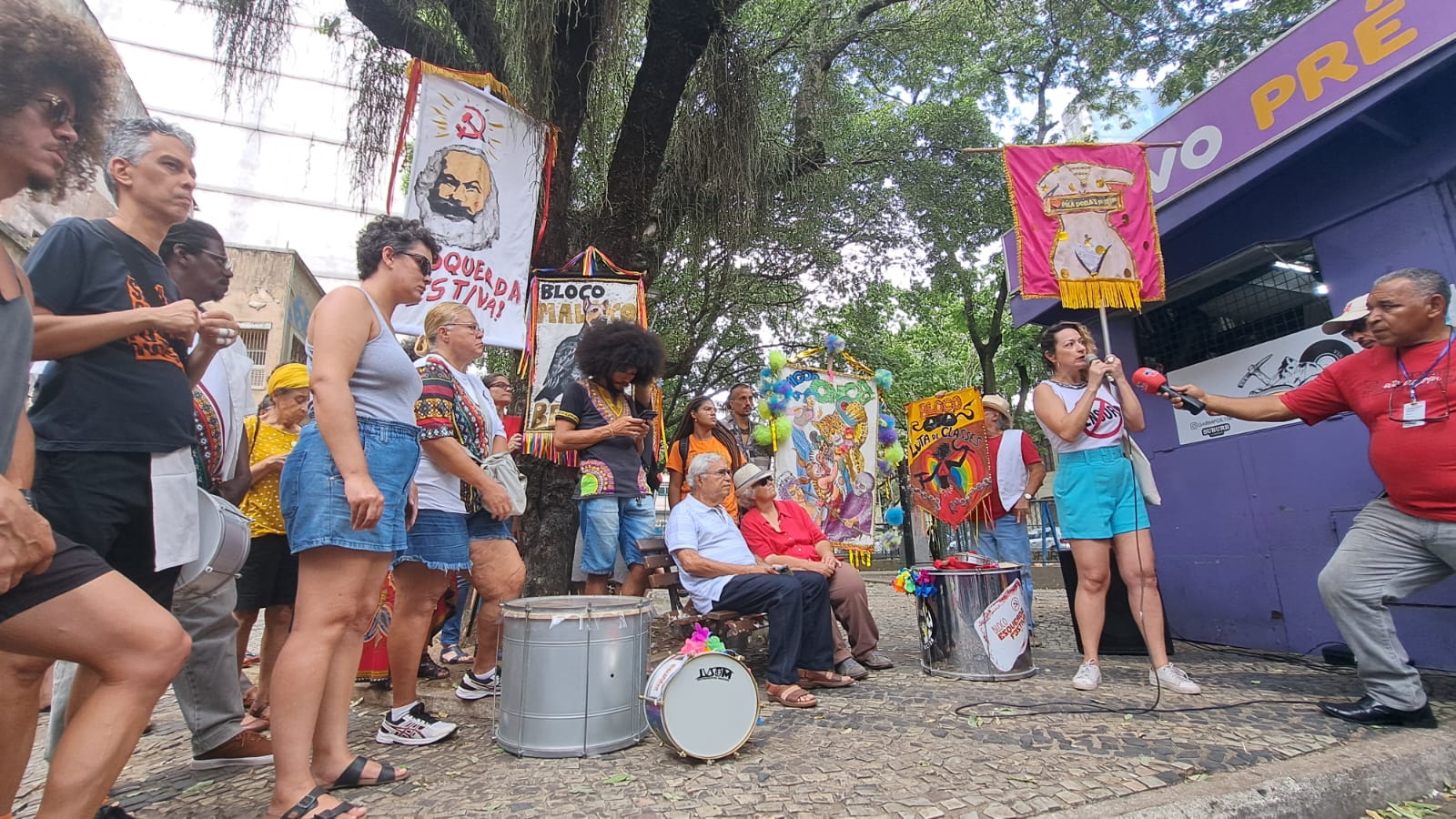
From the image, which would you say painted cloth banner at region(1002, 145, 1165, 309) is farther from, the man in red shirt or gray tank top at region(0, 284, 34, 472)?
gray tank top at region(0, 284, 34, 472)

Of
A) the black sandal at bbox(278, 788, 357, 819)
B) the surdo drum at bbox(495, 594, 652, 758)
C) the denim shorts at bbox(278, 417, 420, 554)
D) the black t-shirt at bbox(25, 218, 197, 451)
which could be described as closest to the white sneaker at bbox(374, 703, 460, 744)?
the surdo drum at bbox(495, 594, 652, 758)

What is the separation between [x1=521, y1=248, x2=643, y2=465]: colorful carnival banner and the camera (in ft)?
17.6

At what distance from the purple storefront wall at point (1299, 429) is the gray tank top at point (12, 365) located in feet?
17.5

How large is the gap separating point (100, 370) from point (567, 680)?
1816 mm

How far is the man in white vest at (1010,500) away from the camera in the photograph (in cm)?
535

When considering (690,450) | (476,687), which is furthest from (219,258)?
(690,450)

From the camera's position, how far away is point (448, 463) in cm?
287

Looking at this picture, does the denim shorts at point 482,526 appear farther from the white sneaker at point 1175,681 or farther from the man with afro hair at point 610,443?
the white sneaker at point 1175,681

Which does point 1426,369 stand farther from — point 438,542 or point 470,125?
point 470,125

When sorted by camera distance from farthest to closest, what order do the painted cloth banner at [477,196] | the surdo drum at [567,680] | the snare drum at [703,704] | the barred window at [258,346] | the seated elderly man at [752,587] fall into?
the barred window at [258,346]
the painted cloth banner at [477,196]
the seated elderly man at [752,587]
the surdo drum at [567,680]
the snare drum at [703,704]

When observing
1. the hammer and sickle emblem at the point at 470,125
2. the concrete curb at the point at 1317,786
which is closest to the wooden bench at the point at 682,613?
the concrete curb at the point at 1317,786

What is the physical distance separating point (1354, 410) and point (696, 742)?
3.38 meters

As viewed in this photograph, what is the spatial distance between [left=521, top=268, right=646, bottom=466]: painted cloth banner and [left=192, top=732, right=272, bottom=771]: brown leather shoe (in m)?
2.88

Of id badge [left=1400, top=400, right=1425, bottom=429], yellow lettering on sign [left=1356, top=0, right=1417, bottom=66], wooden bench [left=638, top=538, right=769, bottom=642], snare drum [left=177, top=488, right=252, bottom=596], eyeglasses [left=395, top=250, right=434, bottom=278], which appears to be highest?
yellow lettering on sign [left=1356, top=0, right=1417, bottom=66]
